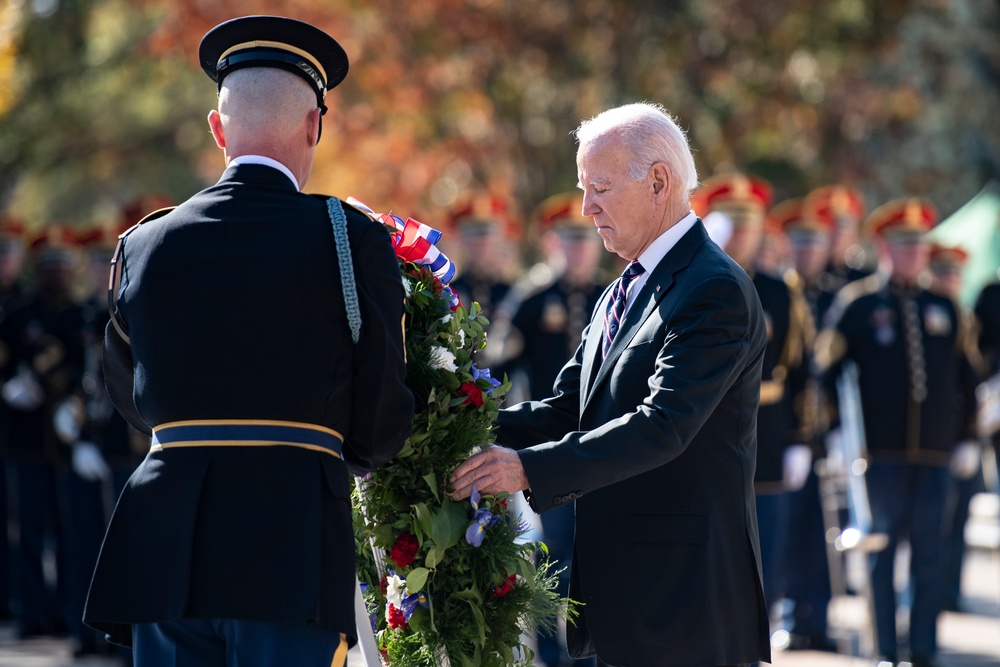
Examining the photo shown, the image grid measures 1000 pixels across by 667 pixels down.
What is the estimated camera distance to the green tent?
13320 millimetres

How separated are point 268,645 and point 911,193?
17.0 m

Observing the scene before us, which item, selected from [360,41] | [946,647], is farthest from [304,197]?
[360,41]

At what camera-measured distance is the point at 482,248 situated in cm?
1111

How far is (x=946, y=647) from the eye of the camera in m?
8.60

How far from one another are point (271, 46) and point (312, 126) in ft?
0.67

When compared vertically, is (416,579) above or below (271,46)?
below

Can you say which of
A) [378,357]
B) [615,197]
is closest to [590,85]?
[615,197]

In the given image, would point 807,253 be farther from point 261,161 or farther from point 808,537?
point 261,161

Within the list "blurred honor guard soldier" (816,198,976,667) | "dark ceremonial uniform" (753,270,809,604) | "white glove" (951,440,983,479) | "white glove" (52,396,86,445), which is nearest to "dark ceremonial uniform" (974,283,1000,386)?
"white glove" (951,440,983,479)

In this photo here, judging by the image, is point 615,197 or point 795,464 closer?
point 615,197

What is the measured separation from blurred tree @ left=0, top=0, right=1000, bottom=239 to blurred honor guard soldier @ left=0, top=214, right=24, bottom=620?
18.1 ft

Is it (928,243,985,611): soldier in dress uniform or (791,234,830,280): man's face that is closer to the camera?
(928,243,985,611): soldier in dress uniform

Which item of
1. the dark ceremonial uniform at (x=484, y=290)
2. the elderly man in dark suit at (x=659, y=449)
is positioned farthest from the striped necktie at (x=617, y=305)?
the dark ceremonial uniform at (x=484, y=290)

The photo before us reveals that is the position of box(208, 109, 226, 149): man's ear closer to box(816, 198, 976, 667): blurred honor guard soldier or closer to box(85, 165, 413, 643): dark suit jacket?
box(85, 165, 413, 643): dark suit jacket
